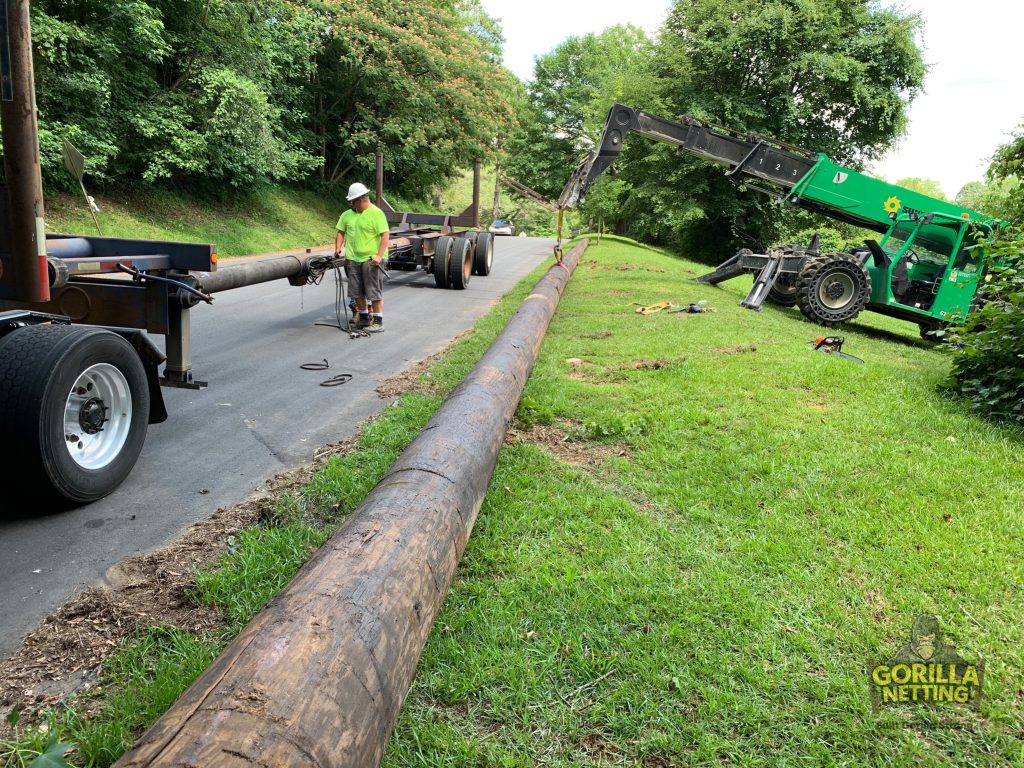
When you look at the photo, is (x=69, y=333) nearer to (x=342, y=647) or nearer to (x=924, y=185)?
(x=342, y=647)

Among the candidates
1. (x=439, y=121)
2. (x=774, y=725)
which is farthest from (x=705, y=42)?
(x=774, y=725)

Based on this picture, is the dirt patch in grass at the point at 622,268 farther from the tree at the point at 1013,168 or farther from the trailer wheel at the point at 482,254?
the tree at the point at 1013,168

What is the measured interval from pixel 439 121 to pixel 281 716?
85.1 feet

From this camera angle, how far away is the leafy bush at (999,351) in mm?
5371

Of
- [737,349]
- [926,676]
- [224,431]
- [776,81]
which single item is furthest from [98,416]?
[776,81]

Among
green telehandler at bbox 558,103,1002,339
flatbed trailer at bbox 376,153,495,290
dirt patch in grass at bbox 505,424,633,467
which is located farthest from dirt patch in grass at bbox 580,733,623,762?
green telehandler at bbox 558,103,1002,339

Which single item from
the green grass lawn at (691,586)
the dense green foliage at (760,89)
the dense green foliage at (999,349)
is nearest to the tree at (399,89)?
the dense green foliage at (760,89)

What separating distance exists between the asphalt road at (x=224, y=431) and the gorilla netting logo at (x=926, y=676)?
126 inches

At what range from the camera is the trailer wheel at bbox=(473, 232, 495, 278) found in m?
14.7

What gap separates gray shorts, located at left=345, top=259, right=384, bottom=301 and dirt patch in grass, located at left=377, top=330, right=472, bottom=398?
1.78m

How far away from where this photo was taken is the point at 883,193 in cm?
1135

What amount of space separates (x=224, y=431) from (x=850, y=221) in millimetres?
11741

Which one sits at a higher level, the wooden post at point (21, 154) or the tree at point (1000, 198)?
the tree at point (1000, 198)

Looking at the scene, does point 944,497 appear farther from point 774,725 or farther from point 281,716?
point 281,716
